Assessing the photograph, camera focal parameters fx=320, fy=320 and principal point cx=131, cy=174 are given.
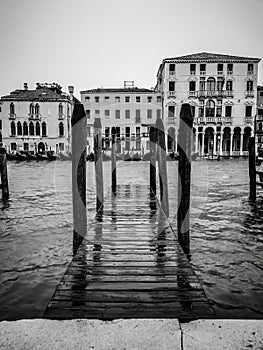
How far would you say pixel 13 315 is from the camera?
11.2 feet

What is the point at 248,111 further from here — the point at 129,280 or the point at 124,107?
the point at 129,280

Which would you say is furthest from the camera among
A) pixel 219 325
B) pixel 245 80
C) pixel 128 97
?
pixel 128 97

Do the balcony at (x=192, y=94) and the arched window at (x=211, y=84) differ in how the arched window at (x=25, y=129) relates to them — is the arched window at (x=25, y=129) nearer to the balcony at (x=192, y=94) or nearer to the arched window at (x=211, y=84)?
the balcony at (x=192, y=94)

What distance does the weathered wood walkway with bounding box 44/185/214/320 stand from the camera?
8.10 feet

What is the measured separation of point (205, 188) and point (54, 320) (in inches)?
459

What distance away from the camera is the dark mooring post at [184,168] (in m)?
4.37

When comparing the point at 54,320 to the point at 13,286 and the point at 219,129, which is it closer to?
the point at 13,286

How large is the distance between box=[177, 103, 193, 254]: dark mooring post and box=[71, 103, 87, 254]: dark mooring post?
53.2 inches

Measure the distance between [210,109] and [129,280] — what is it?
44.9 m

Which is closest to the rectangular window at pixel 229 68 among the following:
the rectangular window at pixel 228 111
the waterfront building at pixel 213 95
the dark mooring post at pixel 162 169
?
the waterfront building at pixel 213 95

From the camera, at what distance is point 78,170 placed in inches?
166

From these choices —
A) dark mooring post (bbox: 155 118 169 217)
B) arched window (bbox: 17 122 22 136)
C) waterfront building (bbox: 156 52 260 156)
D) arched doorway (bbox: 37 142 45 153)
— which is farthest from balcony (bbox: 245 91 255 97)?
dark mooring post (bbox: 155 118 169 217)

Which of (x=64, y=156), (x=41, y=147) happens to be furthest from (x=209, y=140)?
(x=41, y=147)

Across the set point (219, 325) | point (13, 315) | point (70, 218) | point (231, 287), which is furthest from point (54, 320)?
point (70, 218)
